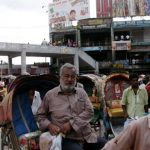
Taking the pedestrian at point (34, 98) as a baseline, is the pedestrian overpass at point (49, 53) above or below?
above

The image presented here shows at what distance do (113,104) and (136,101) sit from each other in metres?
2.55

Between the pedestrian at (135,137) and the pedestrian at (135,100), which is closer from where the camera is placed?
the pedestrian at (135,137)

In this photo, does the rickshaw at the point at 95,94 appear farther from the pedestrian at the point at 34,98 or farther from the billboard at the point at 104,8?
the billboard at the point at 104,8

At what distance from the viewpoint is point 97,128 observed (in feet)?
37.8

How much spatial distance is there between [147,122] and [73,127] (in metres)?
2.39

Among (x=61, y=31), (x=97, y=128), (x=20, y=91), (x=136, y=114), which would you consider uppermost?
(x=61, y=31)

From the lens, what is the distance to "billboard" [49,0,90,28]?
62031 millimetres

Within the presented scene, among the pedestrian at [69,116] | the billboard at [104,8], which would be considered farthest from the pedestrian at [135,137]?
the billboard at [104,8]

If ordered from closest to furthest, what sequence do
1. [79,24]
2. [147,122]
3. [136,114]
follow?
[147,122]
[136,114]
[79,24]

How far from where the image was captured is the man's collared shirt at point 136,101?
324 inches

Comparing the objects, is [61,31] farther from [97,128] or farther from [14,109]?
[14,109]

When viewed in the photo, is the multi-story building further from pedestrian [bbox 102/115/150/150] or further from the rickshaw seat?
pedestrian [bbox 102/115/150/150]

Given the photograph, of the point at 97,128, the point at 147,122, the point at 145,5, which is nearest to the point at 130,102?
the point at 97,128

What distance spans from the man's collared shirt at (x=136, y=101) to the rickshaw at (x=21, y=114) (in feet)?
6.17
